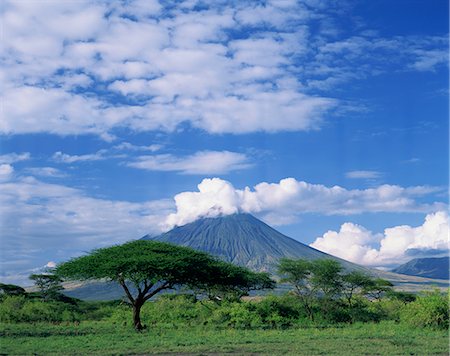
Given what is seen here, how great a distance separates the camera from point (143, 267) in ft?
117

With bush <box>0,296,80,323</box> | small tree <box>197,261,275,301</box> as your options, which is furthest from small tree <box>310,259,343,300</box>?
bush <box>0,296,80,323</box>

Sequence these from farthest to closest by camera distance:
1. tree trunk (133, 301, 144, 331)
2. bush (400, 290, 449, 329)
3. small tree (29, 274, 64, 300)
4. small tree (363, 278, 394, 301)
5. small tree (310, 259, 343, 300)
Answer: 1. small tree (29, 274, 64, 300)
2. small tree (363, 278, 394, 301)
3. small tree (310, 259, 343, 300)
4. tree trunk (133, 301, 144, 331)
5. bush (400, 290, 449, 329)

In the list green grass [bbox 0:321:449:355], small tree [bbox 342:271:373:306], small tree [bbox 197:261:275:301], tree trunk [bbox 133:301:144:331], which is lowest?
green grass [bbox 0:321:449:355]

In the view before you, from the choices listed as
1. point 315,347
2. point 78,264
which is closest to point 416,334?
point 315,347

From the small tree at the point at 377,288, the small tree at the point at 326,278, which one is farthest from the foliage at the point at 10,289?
the small tree at the point at 377,288

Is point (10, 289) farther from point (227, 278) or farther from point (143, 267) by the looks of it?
point (143, 267)

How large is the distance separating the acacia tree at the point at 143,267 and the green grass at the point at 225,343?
4180mm

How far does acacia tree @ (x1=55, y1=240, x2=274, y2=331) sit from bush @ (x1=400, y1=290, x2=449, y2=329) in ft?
43.5

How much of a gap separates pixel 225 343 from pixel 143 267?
10592 millimetres

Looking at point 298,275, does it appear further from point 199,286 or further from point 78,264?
point 78,264

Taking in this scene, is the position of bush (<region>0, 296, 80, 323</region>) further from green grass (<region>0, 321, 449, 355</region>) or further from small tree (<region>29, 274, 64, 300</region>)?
small tree (<region>29, 274, 64, 300</region>)

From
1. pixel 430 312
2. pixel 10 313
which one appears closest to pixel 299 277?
pixel 430 312

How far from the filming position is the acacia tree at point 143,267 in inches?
1407

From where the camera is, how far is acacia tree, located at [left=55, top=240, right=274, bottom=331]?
117 feet
